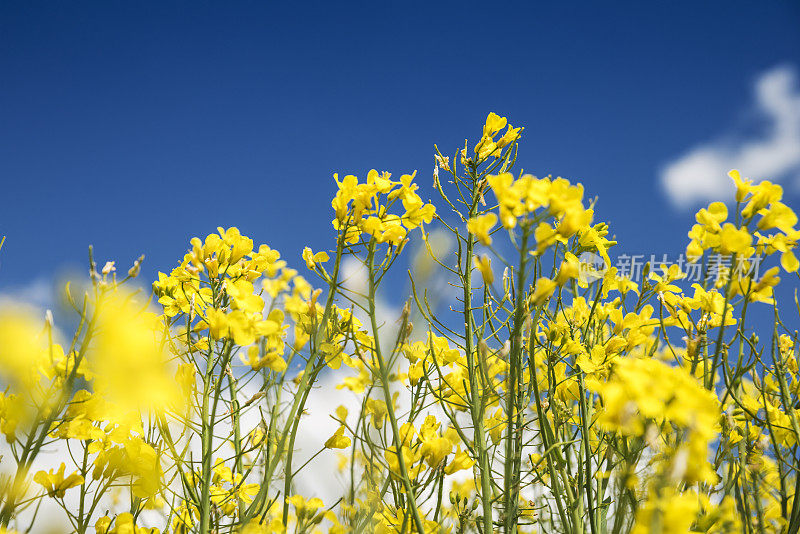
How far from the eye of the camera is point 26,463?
40.6 inches

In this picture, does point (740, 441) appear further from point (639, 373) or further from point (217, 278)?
point (217, 278)

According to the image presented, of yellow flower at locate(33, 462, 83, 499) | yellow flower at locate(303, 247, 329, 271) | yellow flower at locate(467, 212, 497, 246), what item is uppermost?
yellow flower at locate(303, 247, 329, 271)

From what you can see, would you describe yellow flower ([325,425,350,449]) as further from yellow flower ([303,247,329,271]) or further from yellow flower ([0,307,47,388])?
yellow flower ([0,307,47,388])

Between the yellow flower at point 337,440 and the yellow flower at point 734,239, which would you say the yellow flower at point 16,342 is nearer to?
the yellow flower at point 337,440

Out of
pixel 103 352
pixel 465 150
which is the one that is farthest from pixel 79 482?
pixel 465 150

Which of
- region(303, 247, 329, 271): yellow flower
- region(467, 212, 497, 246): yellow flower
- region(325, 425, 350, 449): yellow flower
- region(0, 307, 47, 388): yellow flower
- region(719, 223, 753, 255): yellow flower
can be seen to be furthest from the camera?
region(325, 425, 350, 449): yellow flower

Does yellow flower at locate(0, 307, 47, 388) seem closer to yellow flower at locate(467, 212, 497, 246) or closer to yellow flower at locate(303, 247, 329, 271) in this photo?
yellow flower at locate(303, 247, 329, 271)

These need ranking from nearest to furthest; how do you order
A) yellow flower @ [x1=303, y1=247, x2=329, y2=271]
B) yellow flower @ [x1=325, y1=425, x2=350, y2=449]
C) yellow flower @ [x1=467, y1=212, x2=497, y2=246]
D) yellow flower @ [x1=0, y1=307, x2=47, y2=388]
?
yellow flower @ [x1=0, y1=307, x2=47, y2=388] < yellow flower @ [x1=467, y1=212, x2=497, y2=246] < yellow flower @ [x1=303, y1=247, x2=329, y2=271] < yellow flower @ [x1=325, y1=425, x2=350, y2=449]

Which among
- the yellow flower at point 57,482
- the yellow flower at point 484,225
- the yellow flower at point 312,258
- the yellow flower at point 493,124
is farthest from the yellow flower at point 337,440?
the yellow flower at point 493,124

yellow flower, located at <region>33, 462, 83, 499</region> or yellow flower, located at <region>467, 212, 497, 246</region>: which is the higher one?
yellow flower, located at <region>467, 212, 497, 246</region>

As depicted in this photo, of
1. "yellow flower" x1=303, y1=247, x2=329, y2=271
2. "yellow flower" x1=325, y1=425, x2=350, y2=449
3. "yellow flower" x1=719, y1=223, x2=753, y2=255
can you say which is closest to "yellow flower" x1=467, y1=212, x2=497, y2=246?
"yellow flower" x1=303, y1=247, x2=329, y2=271

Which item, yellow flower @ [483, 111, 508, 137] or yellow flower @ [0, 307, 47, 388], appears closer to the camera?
yellow flower @ [0, 307, 47, 388]

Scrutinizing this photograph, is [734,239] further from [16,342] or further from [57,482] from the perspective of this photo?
[57,482]

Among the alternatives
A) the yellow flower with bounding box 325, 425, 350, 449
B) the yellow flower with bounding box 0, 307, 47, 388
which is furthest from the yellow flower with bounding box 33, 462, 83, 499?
the yellow flower with bounding box 325, 425, 350, 449
